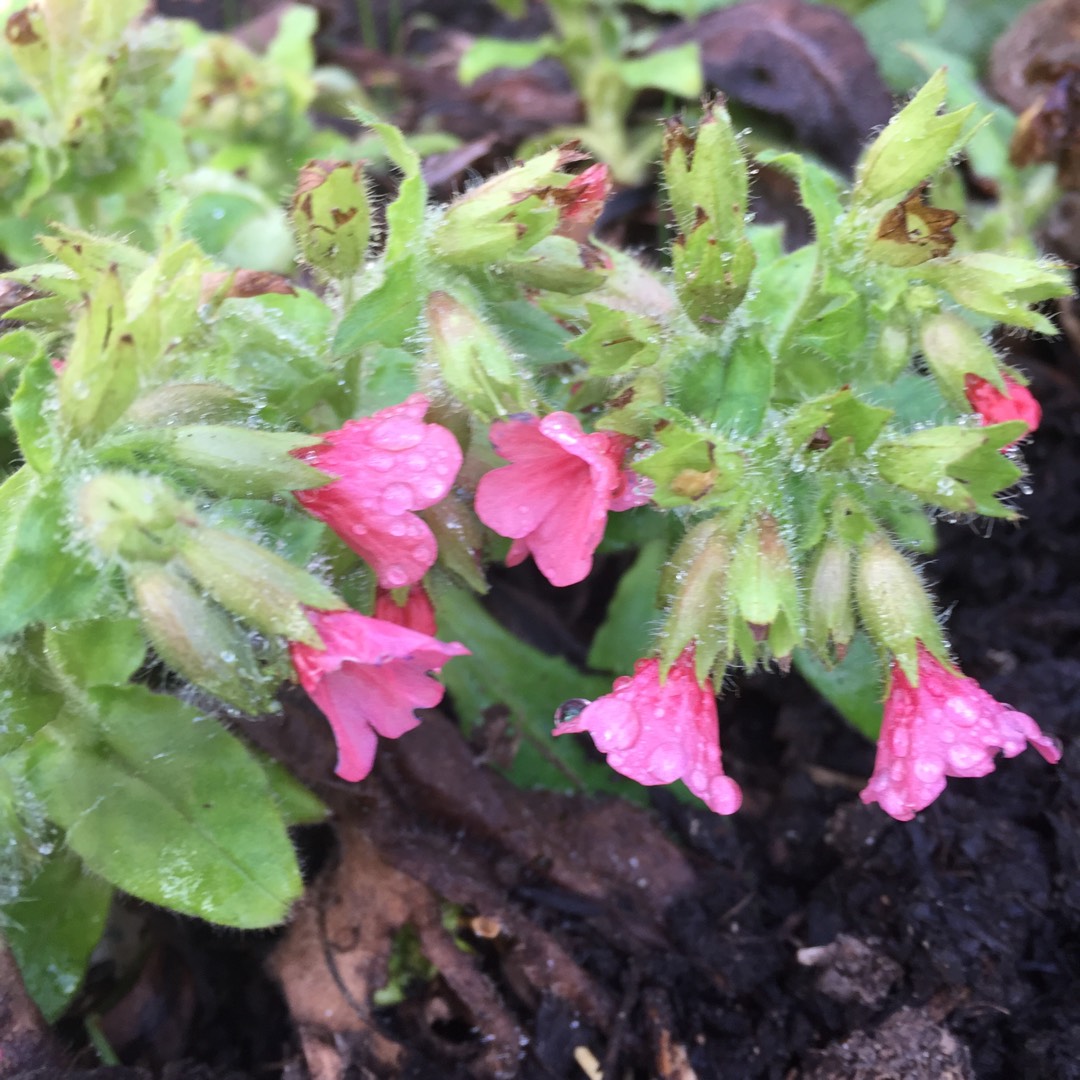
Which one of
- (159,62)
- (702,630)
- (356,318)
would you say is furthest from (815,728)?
(159,62)

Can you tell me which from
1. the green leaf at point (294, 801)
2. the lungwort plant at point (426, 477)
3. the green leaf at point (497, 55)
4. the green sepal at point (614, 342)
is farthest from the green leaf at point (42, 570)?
the green leaf at point (497, 55)

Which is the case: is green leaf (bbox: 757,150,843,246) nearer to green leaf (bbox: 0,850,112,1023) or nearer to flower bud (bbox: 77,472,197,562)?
flower bud (bbox: 77,472,197,562)

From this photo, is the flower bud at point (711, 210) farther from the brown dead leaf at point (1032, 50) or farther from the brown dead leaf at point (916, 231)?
the brown dead leaf at point (1032, 50)

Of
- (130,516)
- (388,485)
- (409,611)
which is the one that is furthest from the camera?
(409,611)

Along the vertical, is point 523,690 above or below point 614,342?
below

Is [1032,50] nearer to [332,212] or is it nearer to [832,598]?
[832,598]

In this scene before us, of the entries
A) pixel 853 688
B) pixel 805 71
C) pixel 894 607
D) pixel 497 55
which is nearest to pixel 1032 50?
pixel 805 71

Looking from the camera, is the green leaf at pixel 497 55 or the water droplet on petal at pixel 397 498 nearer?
the water droplet on petal at pixel 397 498
